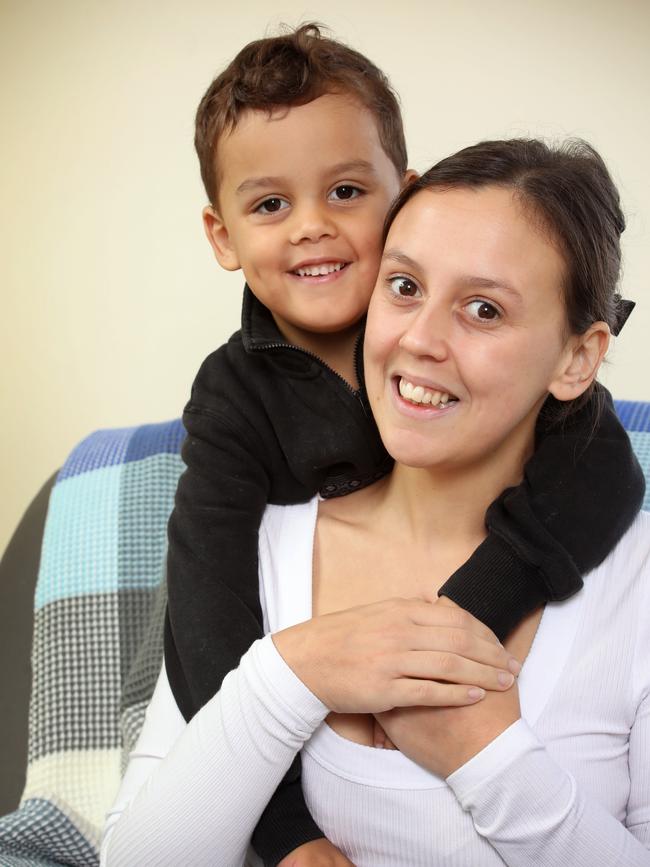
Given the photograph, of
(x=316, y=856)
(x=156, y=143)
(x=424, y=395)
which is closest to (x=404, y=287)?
(x=424, y=395)

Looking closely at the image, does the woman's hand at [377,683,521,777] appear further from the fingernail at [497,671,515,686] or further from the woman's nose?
the woman's nose

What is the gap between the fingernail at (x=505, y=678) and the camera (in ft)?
4.50

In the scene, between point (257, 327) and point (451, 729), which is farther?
point (257, 327)

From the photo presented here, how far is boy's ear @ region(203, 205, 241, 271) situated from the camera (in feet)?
6.07

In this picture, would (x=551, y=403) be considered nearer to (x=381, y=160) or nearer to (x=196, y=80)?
(x=381, y=160)

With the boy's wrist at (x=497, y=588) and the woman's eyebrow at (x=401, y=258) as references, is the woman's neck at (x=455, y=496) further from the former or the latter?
the woman's eyebrow at (x=401, y=258)

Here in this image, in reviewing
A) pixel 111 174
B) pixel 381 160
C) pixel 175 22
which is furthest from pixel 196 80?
pixel 381 160

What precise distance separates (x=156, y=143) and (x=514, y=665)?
2150mm

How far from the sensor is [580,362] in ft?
4.86

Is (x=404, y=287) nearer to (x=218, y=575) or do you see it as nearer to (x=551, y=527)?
(x=551, y=527)

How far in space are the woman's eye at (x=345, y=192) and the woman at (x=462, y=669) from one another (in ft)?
0.73

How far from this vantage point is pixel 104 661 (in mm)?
2082

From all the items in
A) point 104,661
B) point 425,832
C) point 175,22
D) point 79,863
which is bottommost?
point 79,863

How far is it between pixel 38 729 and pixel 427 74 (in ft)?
6.05
